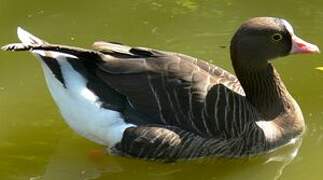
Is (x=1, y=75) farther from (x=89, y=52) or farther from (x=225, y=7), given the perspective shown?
(x=225, y=7)

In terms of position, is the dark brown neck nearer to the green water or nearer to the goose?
the goose

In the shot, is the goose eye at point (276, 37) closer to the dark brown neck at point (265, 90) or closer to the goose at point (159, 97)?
the goose at point (159, 97)

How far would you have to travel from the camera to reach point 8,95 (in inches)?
288

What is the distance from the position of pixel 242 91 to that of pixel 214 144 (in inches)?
24.0

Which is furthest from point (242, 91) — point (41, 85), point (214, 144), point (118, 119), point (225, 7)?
point (225, 7)

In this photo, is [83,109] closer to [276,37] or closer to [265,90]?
[265,90]

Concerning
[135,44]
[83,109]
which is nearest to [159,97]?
[83,109]

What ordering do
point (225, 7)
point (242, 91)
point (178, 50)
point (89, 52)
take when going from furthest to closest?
1. point (225, 7)
2. point (178, 50)
3. point (242, 91)
4. point (89, 52)

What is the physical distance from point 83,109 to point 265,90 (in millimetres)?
1540

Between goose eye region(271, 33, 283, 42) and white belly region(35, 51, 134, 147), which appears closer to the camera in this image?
white belly region(35, 51, 134, 147)

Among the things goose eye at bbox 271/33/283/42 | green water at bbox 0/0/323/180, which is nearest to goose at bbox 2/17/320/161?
goose eye at bbox 271/33/283/42

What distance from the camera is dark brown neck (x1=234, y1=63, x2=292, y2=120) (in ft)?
21.6

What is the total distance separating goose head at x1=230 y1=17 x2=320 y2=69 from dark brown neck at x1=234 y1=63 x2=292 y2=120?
0.24 feet

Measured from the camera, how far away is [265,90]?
669 centimetres
